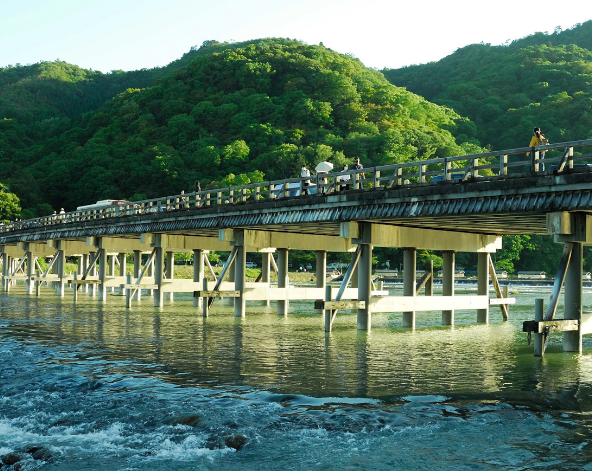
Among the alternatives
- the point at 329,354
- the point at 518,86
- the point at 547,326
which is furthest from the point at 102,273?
the point at 518,86

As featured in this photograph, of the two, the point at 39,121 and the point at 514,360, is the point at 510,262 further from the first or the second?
the point at 39,121

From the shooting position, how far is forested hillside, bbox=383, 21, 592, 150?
10712 centimetres

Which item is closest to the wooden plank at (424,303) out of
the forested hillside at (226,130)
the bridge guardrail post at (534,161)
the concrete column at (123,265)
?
the bridge guardrail post at (534,161)

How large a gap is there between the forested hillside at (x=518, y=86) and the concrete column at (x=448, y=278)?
7857 centimetres

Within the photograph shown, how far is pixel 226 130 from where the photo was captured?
123 metres

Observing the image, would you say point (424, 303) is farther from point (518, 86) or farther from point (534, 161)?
point (518, 86)

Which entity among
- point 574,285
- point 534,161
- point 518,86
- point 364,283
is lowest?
point 364,283

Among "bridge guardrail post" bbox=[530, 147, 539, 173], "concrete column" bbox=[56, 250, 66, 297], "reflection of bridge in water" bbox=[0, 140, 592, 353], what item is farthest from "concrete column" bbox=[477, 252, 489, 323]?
"concrete column" bbox=[56, 250, 66, 297]

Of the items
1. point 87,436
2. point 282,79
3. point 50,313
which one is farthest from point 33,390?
point 282,79

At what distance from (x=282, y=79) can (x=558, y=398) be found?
124691 millimetres

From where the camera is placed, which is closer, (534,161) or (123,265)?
(534,161)

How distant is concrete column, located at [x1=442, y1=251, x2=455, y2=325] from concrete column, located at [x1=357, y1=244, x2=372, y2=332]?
21.7 ft

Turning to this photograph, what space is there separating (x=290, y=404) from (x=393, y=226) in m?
14.3

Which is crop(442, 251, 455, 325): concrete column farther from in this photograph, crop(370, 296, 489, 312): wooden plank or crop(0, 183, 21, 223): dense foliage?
crop(0, 183, 21, 223): dense foliage
